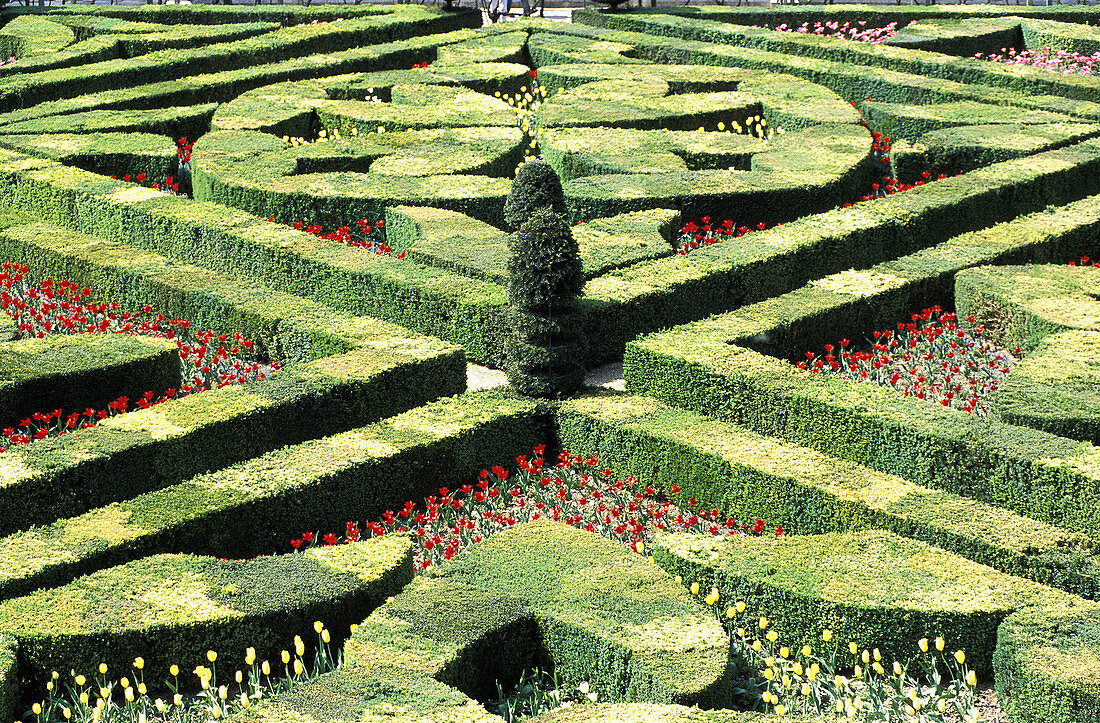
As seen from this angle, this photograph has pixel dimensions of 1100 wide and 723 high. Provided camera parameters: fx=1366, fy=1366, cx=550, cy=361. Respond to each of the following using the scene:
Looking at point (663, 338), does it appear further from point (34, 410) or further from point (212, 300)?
point (34, 410)

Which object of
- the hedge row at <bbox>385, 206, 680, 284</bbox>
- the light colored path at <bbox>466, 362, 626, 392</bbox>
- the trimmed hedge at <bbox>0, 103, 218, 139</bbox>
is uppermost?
the trimmed hedge at <bbox>0, 103, 218, 139</bbox>

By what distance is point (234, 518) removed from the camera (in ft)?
40.1

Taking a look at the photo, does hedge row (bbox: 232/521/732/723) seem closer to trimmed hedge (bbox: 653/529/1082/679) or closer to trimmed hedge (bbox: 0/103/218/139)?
trimmed hedge (bbox: 653/529/1082/679)

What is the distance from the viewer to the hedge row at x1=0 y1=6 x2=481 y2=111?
26.8 meters

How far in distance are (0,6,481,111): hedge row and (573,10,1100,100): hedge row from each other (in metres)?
4.11

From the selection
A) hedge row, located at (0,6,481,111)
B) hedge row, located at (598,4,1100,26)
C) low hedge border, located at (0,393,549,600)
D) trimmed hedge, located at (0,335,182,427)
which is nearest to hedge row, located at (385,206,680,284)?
low hedge border, located at (0,393,549,600)

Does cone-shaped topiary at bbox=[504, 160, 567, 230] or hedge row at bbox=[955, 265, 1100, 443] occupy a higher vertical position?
cone-shaped topiary at bbox=[504, 160, 567, 230]

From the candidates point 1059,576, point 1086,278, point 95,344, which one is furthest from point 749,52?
point 1059,576

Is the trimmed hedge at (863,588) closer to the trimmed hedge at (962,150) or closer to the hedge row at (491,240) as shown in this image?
the hedge row at (491,240)

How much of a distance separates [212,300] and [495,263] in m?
3.51

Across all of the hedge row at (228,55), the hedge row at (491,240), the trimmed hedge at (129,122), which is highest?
the hedge row at (228,55)

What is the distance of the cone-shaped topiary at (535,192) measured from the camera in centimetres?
1540

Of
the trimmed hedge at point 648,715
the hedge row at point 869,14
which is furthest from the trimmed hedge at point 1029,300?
the hedge row at point 869,14

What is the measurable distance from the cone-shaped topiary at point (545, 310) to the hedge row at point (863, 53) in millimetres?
14745
